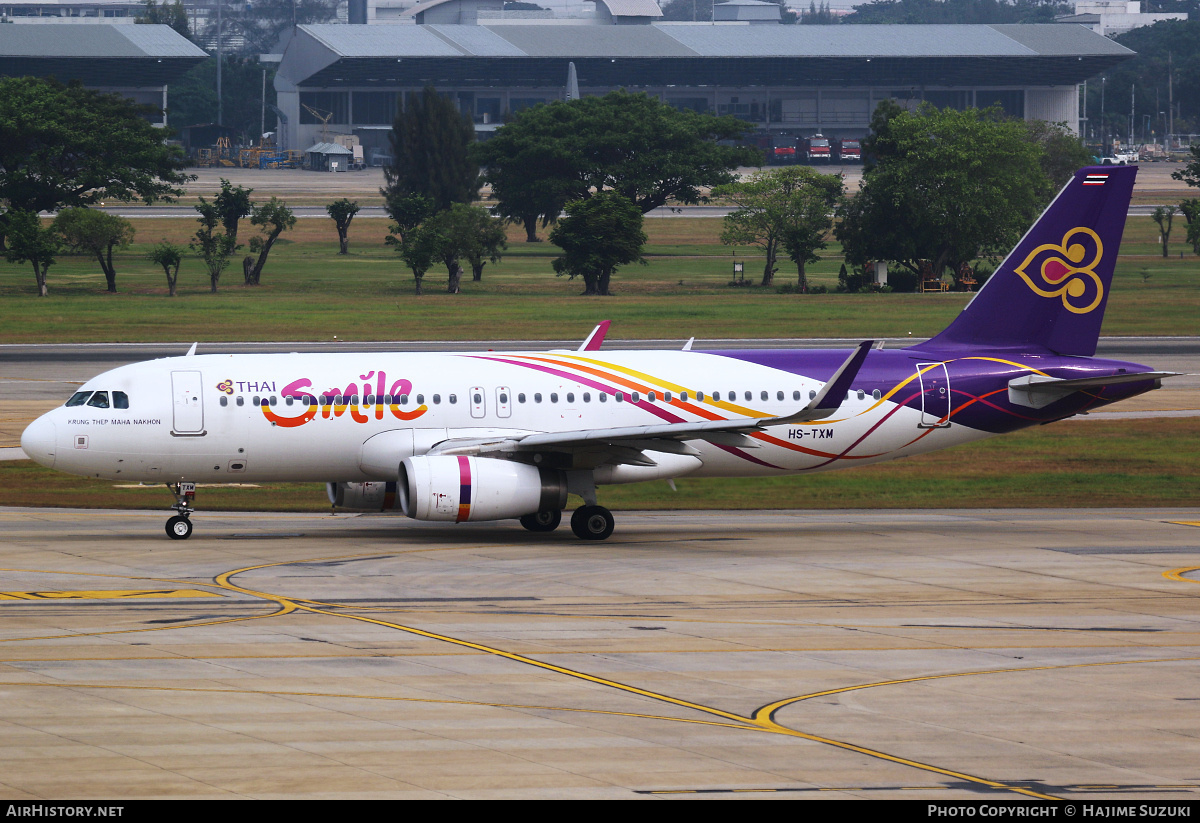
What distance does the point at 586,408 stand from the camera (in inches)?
1555

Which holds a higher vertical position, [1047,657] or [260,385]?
[260,385]

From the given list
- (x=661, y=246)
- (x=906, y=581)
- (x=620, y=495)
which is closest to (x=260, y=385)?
(x=620, y=495)

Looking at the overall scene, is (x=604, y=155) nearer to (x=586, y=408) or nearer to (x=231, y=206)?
(x=231, y=206)

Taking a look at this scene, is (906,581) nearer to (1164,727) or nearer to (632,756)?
(1164,727)

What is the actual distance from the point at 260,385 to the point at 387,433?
3395 millimetres

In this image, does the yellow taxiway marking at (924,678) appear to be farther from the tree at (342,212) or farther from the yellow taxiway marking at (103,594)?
the tree at (342,212)

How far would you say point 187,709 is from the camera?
21.8 meters

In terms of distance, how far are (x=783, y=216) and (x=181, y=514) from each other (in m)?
94.0

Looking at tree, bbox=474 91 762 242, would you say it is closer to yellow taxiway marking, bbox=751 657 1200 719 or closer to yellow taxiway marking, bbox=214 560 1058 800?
yellow taxiway marking, bbox=214 560 1058 800

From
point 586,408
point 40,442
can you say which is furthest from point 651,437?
point 40,442

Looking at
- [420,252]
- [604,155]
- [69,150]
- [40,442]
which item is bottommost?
[40,442]

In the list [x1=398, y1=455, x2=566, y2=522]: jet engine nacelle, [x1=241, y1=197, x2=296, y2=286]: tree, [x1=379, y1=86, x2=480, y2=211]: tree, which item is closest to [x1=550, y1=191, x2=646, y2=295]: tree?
[x1=241, y1=197, x2=296, y2=286]: tree

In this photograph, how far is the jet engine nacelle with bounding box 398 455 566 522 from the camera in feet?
117

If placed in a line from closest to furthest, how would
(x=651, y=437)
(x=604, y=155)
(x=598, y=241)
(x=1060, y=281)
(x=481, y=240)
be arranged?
(x=651, y=437) < (x=1060, y=281) < (x=598, y=241) < (x=481, y=240) < (x=604, y=155)
